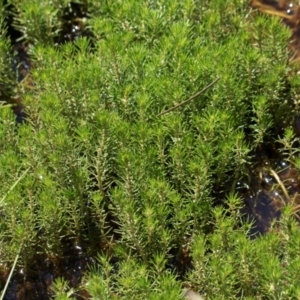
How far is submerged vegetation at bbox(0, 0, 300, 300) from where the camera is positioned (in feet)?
10.3

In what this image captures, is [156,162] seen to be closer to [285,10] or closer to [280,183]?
[280,183]

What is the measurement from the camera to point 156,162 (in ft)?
11.5

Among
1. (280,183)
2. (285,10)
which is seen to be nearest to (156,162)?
(280,183)

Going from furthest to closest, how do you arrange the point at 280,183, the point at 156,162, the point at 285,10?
the point at 285,10 → the point at 280,183 → the point at 156,162

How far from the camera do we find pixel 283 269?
3.00 meters

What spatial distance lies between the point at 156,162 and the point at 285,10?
1.71m

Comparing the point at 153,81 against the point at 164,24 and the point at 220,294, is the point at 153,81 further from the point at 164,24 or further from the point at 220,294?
the point at 220,294

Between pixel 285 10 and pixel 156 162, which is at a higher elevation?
pixel 285 10

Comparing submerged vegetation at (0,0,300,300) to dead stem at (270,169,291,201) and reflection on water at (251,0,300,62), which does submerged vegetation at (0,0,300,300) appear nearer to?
dead stem at (270,169,291,201)


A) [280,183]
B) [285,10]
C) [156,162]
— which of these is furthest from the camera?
[285,10]

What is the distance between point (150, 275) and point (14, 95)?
1.60 metres

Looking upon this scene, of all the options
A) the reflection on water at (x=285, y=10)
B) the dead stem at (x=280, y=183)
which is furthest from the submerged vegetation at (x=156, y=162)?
the reflection on water at (x=285, y=10)

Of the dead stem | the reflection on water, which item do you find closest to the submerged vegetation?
the dead stem

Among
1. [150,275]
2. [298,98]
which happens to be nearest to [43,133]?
[150,275]
